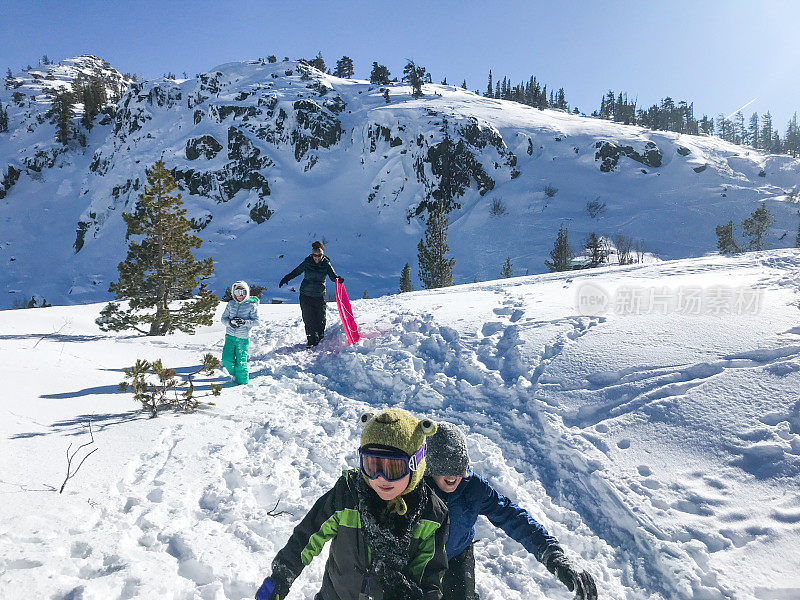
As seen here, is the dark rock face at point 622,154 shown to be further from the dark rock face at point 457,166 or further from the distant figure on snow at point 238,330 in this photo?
the distant figure on snow at point 238,330

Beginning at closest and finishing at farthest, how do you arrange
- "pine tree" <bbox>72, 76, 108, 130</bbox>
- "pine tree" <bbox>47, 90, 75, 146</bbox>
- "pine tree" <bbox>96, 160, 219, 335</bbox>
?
1. "pine tree" <bbox>96, 160, 219, 335</bbox>
2. "pine tree" <bbox>47, 90, 75, 146</bbox>
3. "pine tree" <bbox>72, 76, 108, 130</bbox>

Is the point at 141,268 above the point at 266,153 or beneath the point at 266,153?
beneath

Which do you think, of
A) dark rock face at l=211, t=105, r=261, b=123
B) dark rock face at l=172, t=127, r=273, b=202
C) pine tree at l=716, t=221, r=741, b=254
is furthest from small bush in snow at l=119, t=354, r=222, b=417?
dark rock face at l=211, t=105, r=261, b=123

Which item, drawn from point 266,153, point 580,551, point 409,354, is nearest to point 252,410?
point 409,354

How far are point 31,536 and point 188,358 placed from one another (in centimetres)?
630

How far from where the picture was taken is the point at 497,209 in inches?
1876

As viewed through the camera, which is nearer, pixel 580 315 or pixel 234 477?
pixel 234 477

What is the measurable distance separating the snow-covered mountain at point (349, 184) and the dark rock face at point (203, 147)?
7.2 inches

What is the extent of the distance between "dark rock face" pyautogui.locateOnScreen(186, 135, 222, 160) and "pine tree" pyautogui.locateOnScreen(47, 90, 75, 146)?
28332mm

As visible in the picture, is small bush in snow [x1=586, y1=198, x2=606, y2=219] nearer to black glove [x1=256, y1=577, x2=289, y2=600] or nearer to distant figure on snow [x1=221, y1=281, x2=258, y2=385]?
distant figure on snow [x1=221, y1=281, x2=258, y2=385]

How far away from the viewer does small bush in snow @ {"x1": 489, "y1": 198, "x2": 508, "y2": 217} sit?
4741 cm

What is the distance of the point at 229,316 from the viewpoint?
724 centimetres

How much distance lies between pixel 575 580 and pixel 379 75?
86.3m

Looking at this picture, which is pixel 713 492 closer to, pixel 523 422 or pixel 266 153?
pixel 523 422
